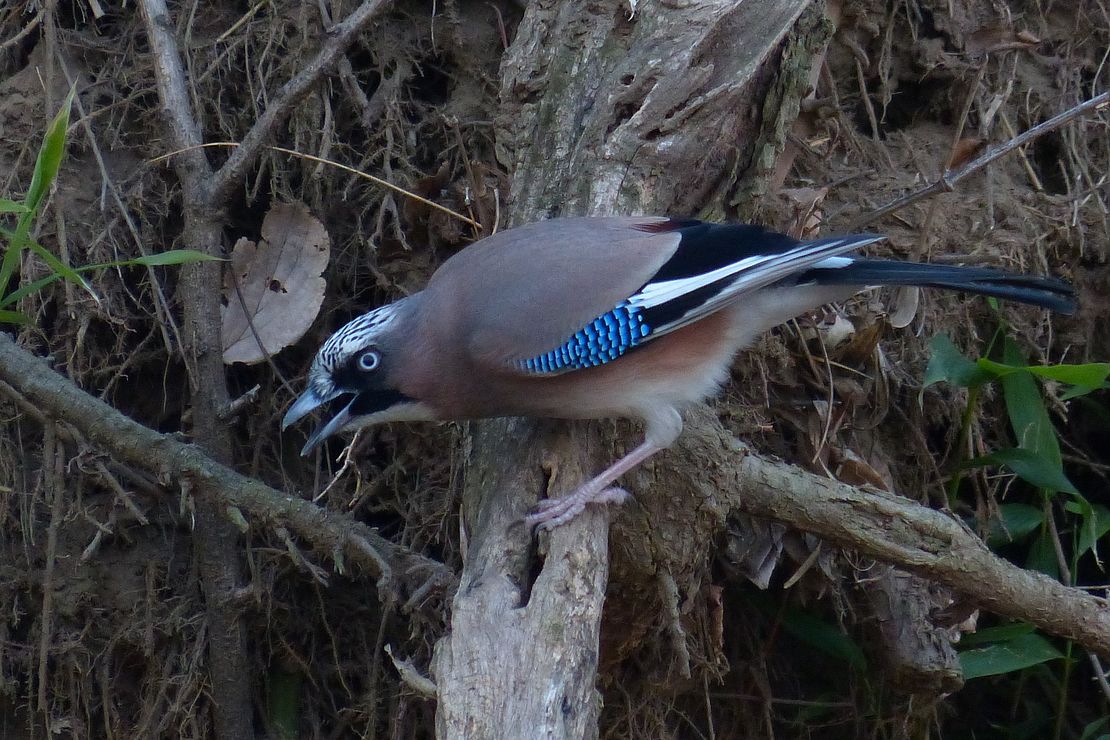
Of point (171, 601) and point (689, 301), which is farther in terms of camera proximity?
point (171, 601)

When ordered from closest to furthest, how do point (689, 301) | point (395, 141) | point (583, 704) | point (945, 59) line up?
point (583, 704) < point (689, 301) < point (395, 141) < point (945, 59)

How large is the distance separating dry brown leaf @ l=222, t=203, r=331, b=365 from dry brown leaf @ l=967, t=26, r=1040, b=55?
2840 mm

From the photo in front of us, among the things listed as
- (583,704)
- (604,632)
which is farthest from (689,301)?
(583,704)

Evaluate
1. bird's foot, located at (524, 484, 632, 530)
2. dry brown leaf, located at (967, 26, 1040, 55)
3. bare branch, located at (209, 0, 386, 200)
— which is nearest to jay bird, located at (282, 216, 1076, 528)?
bird's foot, located at (524, 484, 632, 530)

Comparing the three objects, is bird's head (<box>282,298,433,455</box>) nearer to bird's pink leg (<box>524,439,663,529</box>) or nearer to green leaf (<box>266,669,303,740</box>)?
bird's pink leg (<box>524,439,663,529</box>)

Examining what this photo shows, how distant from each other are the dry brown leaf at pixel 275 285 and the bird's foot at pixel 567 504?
4.41 feet

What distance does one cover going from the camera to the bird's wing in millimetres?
3303

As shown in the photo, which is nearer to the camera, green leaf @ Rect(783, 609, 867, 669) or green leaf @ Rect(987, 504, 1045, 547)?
green leaf @ Rect(783, 609, 867, 669)

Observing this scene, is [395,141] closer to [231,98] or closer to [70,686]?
[231,98]

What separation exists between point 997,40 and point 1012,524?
2028 millimetres

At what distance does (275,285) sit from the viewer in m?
3.99

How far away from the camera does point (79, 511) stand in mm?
3760

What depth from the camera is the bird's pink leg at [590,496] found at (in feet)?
9.30

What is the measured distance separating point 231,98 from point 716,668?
2731 mm
